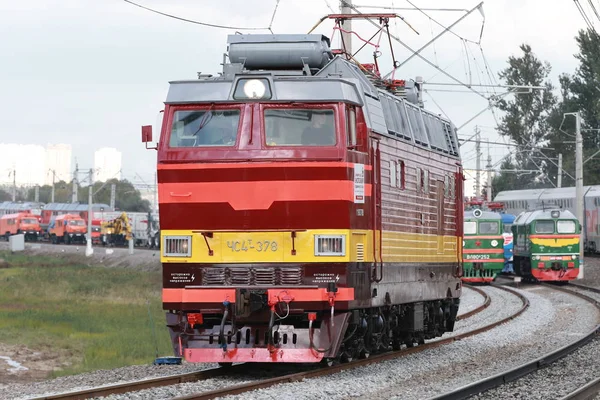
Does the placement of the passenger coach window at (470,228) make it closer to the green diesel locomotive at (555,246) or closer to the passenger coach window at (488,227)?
the passenger coach window at (488,227)

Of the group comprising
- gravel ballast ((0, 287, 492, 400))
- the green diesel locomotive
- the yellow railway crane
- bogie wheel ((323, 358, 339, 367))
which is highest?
the yellow railway crane

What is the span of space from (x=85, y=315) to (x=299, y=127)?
71.4 ft

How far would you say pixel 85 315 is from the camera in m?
34.7

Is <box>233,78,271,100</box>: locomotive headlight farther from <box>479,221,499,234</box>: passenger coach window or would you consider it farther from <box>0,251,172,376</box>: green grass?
<box>479,221,499,234</box>: passenger coach window

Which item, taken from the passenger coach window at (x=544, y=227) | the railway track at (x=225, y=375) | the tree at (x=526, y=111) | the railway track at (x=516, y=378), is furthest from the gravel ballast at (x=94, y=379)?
the tree at (x=526, y=111)

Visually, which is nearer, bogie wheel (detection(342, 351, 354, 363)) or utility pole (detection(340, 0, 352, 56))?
bogie wheel (detection(342, 351, 354, 363))

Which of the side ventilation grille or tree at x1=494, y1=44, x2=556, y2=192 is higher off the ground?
tree at x1=494, y1=44, x2=556, y2=192

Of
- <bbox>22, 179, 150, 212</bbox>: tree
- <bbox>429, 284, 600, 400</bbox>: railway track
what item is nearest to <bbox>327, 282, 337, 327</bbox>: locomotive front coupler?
<bbox>429, 284, 600, 400</bbox>: railway track

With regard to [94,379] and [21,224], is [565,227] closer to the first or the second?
[94,379]

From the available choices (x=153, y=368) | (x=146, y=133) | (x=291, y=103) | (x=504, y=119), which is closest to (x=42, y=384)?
(x=153, y=368)

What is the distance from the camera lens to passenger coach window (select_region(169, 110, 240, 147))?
14391 mm

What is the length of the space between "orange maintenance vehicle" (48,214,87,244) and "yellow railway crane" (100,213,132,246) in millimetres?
2081

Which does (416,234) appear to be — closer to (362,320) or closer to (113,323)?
(362,320)

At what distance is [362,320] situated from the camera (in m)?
15.7
